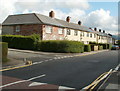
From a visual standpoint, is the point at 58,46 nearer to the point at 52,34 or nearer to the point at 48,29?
the point at 48,29

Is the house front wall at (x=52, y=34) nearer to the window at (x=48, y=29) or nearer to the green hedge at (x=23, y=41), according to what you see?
the window at (x=48, y=29)

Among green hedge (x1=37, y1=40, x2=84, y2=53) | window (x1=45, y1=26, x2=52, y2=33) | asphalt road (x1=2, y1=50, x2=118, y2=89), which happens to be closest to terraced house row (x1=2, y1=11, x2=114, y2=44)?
window (x1=45, y1=26, x2=52, y2=33)

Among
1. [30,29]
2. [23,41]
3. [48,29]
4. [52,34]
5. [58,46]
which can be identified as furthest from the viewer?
[52,34]

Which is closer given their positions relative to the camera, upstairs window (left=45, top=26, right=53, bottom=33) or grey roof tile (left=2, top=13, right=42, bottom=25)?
upstairs window (left=45, top=26, right=53, bottom=33)

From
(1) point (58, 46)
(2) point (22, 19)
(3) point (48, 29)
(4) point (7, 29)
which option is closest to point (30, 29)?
(3) point (48, 29)

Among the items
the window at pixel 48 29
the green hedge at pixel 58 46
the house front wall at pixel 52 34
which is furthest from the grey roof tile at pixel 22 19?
the green hedge at pixel 58 46

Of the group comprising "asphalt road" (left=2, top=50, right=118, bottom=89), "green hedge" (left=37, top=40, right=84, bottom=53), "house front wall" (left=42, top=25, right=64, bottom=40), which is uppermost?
"house front wall" (left=42, top=25, right=64, bottom=40)

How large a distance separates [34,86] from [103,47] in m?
46.4

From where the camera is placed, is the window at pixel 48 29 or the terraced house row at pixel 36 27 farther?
the window at pixel 48 29

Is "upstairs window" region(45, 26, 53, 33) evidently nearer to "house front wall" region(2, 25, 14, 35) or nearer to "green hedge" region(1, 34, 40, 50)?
"green hedge" region(1, 34, 40, 50)

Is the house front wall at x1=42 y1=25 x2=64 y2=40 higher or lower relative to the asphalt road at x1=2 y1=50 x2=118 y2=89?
higher

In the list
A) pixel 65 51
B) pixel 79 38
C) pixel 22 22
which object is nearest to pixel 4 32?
pixel 22 22

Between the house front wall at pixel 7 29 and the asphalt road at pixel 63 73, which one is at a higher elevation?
the house front wall at pixel 7 29

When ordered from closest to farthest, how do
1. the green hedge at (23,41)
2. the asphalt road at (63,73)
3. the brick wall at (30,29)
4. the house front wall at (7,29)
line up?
the asphalt road at (63,73), the green hedge at (23,41), the brick wall at (30,29), the house front wall at (7,29)
